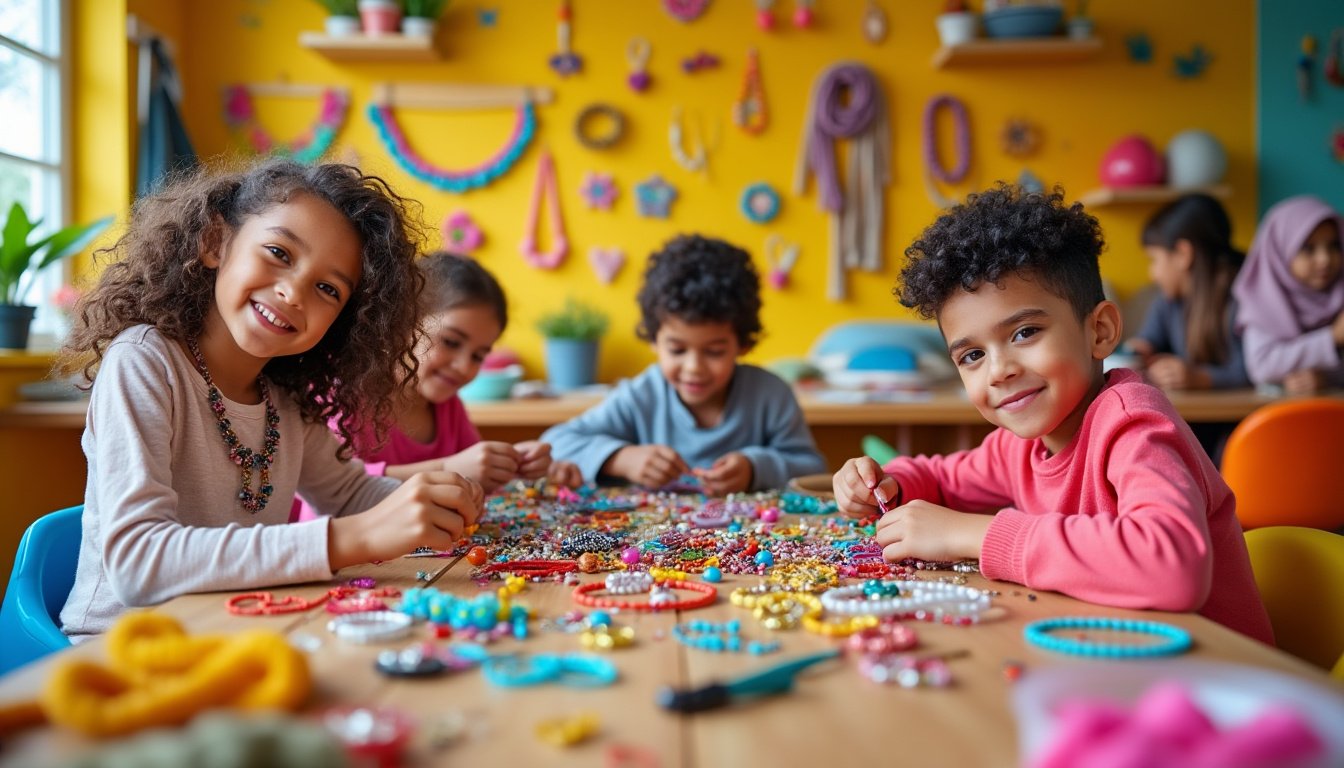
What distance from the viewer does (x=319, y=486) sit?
5.39 feet

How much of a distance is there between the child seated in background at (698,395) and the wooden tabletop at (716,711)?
130cm

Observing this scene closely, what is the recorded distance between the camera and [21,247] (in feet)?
9.18

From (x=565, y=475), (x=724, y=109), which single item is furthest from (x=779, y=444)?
(x=724, y=109)

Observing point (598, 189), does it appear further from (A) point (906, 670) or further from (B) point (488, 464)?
(A) point (906, 670)

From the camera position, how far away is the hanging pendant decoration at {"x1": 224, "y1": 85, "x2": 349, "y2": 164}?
3996mm

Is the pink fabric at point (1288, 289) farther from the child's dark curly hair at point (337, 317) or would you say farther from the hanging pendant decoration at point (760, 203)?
the child's dark curly hair at point (337, 317)

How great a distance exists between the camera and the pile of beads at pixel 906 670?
0.78 m

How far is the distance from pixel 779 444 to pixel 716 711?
165cm

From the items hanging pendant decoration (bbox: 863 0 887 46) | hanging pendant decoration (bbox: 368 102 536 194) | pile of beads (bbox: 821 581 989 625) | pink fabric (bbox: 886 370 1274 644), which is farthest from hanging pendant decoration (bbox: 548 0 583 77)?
pile of beads (bbox: 821 581 989 625)

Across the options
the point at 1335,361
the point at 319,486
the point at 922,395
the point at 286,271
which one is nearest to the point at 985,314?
the point at 286,271

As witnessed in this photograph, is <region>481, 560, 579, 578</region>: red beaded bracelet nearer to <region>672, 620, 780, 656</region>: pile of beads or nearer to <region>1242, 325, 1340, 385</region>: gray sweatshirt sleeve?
<region>672, 620, 780, 656</region>: pile of beads

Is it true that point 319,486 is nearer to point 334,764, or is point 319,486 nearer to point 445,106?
point 334,764

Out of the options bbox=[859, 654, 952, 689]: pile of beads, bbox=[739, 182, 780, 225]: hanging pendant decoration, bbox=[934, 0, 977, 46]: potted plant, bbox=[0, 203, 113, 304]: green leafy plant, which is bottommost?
bbox=[859, 654, 952, 689]: pile of beads

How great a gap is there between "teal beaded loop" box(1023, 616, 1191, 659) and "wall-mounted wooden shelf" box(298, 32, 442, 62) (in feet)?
11.4
